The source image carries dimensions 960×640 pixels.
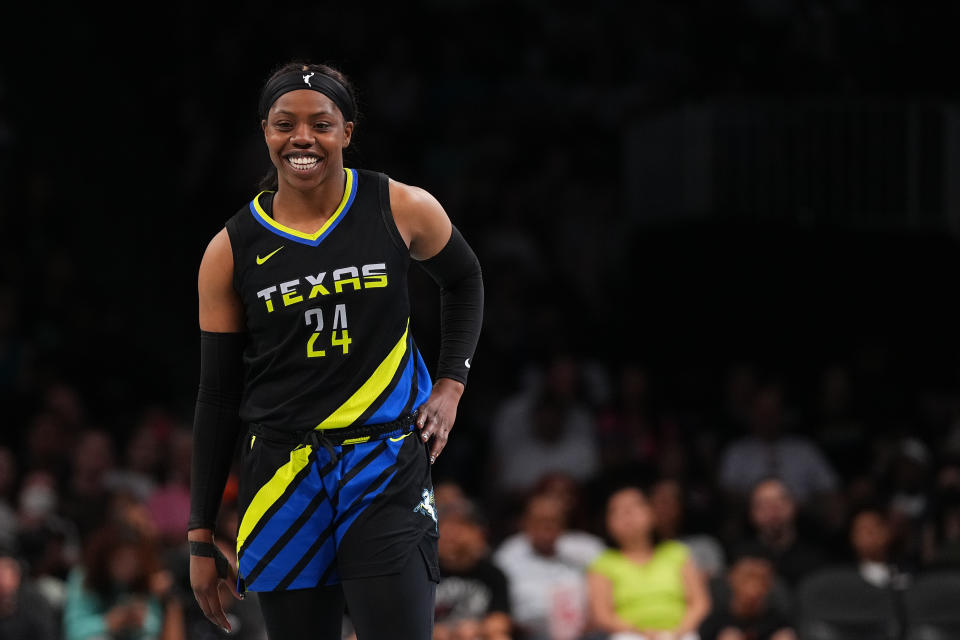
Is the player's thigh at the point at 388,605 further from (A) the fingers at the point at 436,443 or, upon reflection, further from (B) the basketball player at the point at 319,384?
(A) the fingers at the point at 436,443

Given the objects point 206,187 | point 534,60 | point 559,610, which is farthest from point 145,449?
point 534,60

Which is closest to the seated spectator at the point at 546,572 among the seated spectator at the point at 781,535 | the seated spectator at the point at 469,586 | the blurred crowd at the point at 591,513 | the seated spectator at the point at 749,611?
the blurred crowd at the point at 591,513

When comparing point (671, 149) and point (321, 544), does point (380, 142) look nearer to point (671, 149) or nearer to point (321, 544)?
point (671, 149)

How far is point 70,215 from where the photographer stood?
445 inches

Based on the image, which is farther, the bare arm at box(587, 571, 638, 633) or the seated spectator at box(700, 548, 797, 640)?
the bare arm at box(587, 571, 638, 633)

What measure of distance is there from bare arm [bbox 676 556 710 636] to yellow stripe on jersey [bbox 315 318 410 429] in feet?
15.5

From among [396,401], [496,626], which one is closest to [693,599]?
[496,626]

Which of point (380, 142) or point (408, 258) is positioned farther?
point (380, 142)

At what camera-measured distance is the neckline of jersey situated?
3059 mm

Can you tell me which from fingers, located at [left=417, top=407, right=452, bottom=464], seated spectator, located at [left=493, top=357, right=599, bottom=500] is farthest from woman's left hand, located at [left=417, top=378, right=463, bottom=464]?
seated spectator, located at [left=493, top=357, right=599, bottom=500]

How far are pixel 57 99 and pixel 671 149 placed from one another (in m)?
4.94

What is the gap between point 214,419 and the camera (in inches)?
124

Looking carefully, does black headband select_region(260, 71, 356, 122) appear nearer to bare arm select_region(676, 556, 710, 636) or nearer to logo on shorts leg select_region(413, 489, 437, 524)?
logo on shorts leg select_region(413, 489, 437, 524)

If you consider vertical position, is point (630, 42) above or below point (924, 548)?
above
